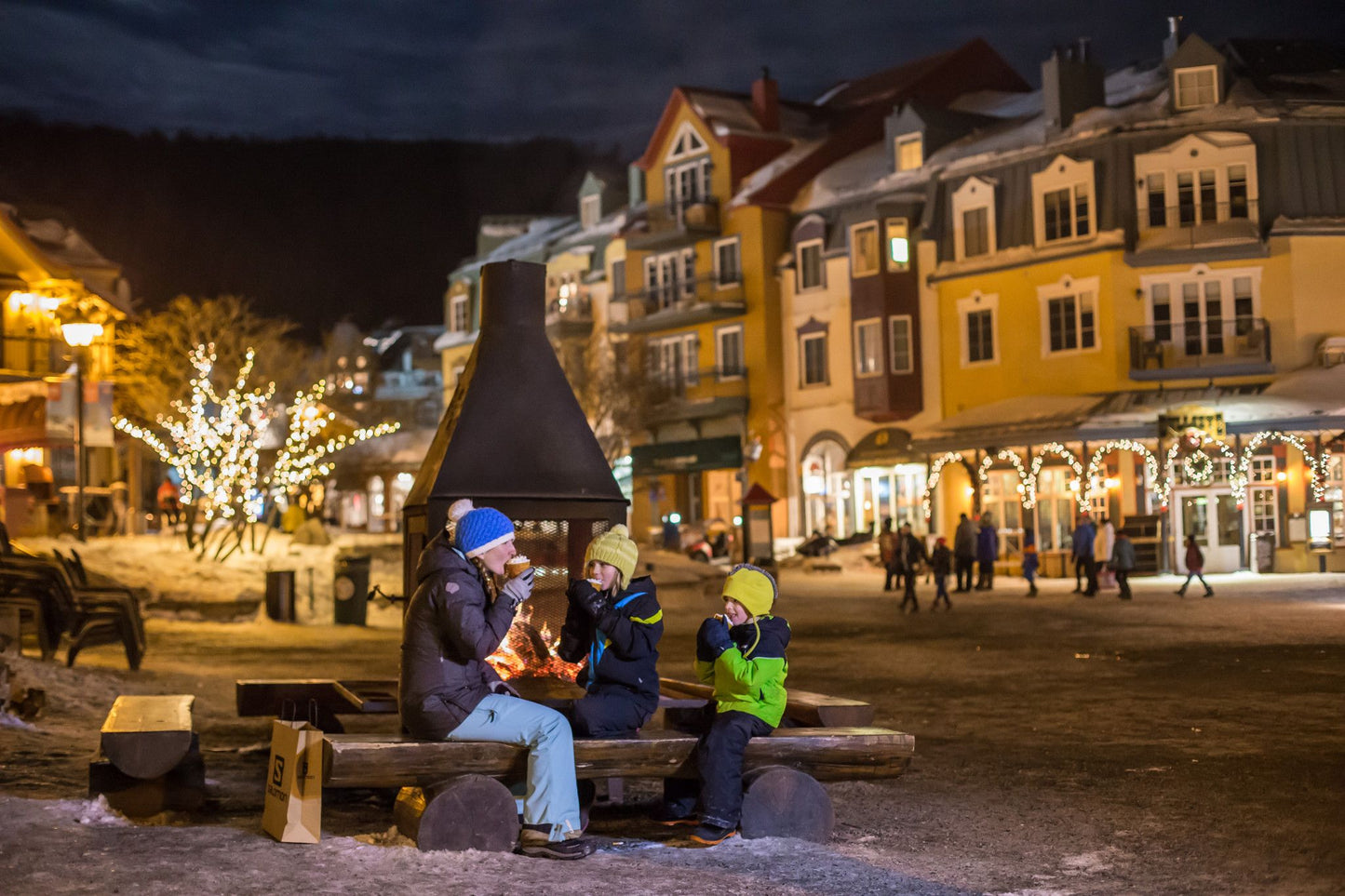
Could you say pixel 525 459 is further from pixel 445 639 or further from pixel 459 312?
pixel 459 312

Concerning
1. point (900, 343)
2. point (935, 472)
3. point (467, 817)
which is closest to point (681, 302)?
point (900, 343)

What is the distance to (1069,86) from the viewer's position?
39.8 m

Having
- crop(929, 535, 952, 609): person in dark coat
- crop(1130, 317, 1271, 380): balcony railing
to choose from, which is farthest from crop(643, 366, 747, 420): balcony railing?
crop(929, 535, 952, 609): person in dark coat

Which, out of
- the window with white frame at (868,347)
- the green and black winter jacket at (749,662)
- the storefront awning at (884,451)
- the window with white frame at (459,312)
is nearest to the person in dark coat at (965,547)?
the storefront awning at (884,451)

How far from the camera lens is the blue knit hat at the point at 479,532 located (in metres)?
6.91

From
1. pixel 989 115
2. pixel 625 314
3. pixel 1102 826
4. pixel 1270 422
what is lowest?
pixel 1102 826

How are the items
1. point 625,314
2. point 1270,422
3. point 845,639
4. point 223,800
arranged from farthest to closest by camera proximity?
point 625,314
point 1270,422
point 845,639
point 223,800

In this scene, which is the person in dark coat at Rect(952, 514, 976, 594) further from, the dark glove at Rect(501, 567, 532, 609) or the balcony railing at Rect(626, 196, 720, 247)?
the dark glove at Rect(501, 567, 532, 609)

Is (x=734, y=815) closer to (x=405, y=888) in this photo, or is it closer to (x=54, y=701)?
(x=405, y=888)

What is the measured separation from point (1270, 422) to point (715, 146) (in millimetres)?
21858

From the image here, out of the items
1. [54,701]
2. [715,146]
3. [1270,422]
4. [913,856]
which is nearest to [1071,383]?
[1270,422]

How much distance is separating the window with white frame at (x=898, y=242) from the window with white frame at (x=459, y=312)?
2449 cm

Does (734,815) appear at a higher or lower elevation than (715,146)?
lower

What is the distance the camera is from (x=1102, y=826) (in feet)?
25.9
